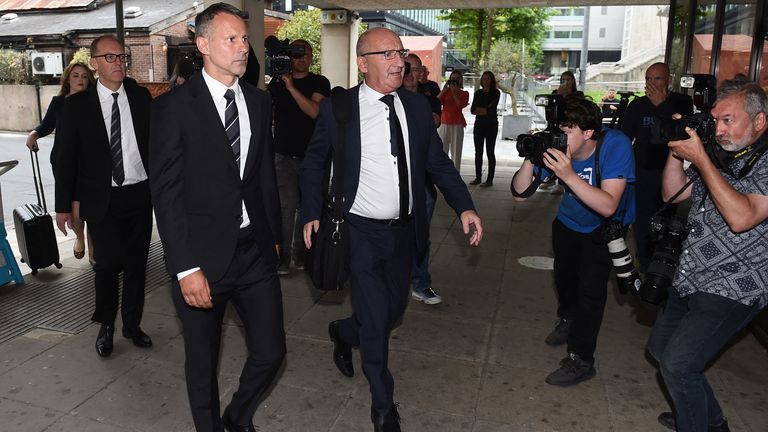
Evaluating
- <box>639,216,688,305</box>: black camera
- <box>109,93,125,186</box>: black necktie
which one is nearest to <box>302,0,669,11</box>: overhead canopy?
<box>109,93,125,186</box>: black necktie

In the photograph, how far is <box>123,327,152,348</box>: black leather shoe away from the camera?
4.50 m

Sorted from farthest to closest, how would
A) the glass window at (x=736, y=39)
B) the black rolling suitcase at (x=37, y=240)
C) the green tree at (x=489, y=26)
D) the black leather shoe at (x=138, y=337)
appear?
the green tree at (x=489, y=26), the glass window at (x=736, y=39), the black rolling suitcase at (x=37, y=240), the black leather shoe at (x=138, y=337)

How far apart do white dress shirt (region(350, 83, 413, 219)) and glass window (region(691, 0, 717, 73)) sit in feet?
19.3

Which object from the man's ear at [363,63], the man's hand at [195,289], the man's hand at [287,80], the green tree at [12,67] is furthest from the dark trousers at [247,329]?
the green tree at [12,67]

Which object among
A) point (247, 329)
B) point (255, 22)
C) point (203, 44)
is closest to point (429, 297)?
point (247, 329)

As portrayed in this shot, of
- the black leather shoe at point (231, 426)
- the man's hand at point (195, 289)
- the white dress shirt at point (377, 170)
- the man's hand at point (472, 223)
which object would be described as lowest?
the black leather shoe at point (231, 426)

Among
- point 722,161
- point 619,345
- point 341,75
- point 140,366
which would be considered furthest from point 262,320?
point 341,75

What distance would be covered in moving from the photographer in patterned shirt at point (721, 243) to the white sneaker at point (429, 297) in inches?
106

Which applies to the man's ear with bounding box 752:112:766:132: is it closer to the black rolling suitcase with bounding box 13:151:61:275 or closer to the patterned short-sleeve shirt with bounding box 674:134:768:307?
the patterned short-sleeve shirt with bounding box 674:134:768:307

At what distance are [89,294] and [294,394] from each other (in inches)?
108

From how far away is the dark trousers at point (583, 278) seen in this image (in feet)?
12.9

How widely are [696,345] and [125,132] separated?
3512mm

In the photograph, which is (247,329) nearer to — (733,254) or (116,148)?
(116,148)

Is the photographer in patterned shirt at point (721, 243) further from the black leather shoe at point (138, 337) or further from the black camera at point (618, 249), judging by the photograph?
the black leather shoe at point (138, 337)
